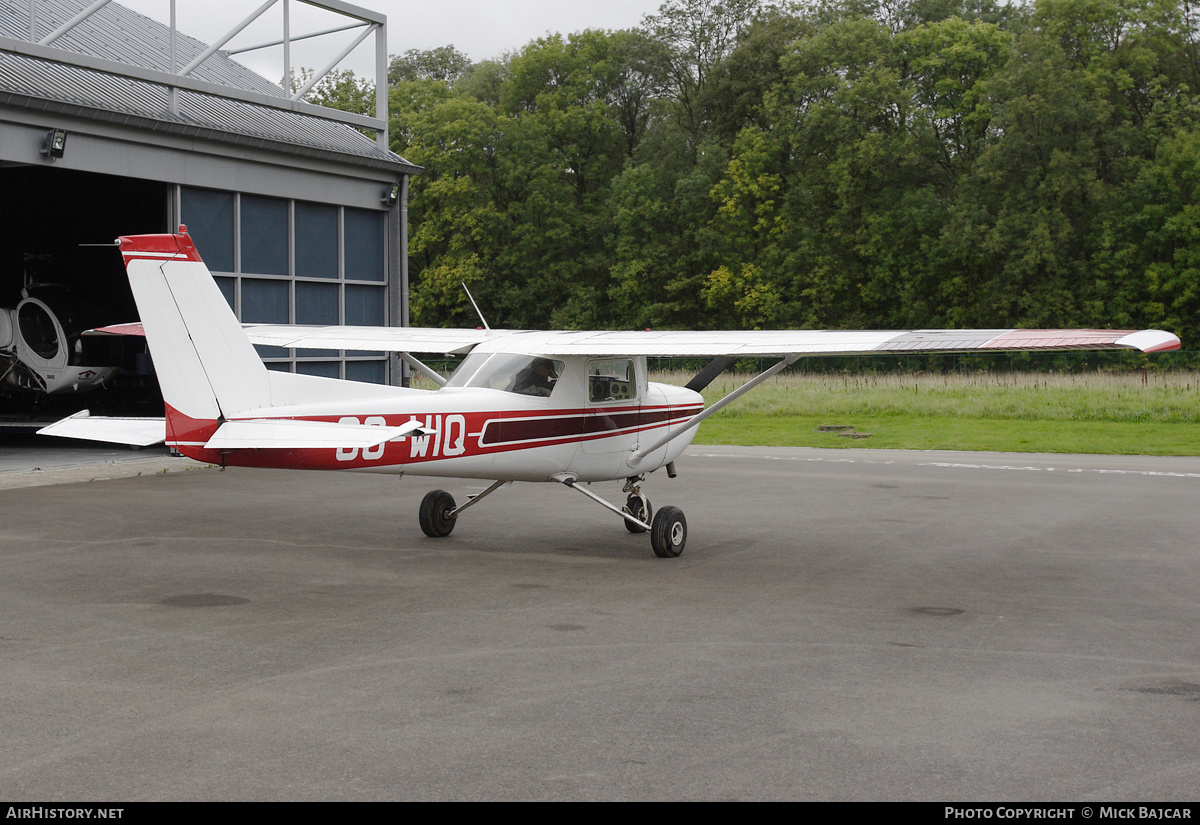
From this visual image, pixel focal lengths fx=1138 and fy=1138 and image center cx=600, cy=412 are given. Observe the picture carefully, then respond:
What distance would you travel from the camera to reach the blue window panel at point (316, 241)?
21.8 meters

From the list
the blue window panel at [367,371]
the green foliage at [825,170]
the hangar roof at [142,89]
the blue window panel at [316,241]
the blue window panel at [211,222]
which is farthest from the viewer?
the green foliage at [825,170]

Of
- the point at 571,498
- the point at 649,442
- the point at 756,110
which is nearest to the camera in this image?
the point at 649,442

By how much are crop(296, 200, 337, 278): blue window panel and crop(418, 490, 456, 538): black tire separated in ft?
35.9

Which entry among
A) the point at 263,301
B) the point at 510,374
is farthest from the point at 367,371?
the point at 510,374

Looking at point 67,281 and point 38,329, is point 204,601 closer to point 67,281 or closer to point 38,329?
point 38,329

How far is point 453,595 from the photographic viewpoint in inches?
361

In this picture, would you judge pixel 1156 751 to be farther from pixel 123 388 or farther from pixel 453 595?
pixel 123 388

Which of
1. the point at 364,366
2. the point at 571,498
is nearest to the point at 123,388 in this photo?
the point at 364,366

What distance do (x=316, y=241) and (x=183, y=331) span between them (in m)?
13.4

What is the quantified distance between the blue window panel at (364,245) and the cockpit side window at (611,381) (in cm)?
1214

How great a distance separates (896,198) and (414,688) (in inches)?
2027

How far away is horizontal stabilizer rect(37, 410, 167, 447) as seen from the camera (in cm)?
972

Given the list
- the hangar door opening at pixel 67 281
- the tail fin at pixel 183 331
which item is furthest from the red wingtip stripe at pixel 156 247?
the hangar door opening at pixel 67 281

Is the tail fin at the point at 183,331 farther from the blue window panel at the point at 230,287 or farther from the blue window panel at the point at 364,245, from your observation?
the blue window panel at the point at 364,245
